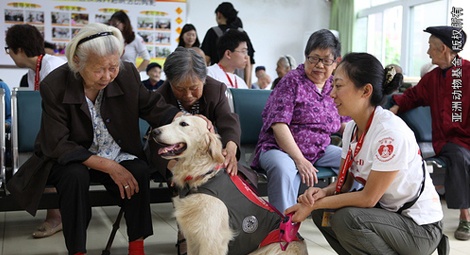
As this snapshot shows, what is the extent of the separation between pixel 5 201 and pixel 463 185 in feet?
9.81

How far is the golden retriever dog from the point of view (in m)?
2.10

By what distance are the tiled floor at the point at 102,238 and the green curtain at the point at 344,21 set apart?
751 centimetres

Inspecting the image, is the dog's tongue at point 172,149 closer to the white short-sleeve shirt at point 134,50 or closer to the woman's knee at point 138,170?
the woman's knee at point 138,170

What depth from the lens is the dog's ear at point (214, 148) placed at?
2.15m

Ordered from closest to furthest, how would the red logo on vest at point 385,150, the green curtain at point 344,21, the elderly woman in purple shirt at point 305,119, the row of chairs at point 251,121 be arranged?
the red logo on vest at point 385,150, the elderly woman in purple shirt at point 305,119, the row of chairs at point 251,121, the green curtain at point 344,21

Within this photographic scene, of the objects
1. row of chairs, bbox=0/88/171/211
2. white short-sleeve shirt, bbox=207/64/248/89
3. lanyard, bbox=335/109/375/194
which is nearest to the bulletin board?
white short-sleeve shirt, bbox=207/64/248/89

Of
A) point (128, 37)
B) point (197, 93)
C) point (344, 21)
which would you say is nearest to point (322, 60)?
point (197, 93)

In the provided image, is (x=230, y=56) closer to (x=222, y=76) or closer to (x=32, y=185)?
(x=222, y=76)

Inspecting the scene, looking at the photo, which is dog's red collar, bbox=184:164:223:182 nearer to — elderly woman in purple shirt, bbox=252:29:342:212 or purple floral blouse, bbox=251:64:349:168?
elderly woman in purple shirt, bbox=252:29:342:212

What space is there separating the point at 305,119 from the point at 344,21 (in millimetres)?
8702

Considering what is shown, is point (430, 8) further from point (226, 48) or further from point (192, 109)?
point (192, 109)

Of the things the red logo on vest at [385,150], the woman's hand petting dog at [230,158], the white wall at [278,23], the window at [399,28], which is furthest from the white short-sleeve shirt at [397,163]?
the white wall at [278,23]

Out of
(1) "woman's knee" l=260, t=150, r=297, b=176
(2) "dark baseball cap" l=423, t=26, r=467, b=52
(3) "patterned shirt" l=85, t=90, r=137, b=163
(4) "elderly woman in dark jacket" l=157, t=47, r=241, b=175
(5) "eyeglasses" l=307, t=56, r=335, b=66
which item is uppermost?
(2) "dark baseball cap" l=423, t=26, r=467, b=52

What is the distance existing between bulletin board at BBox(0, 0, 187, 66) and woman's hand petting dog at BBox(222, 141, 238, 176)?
5954 millimetres
